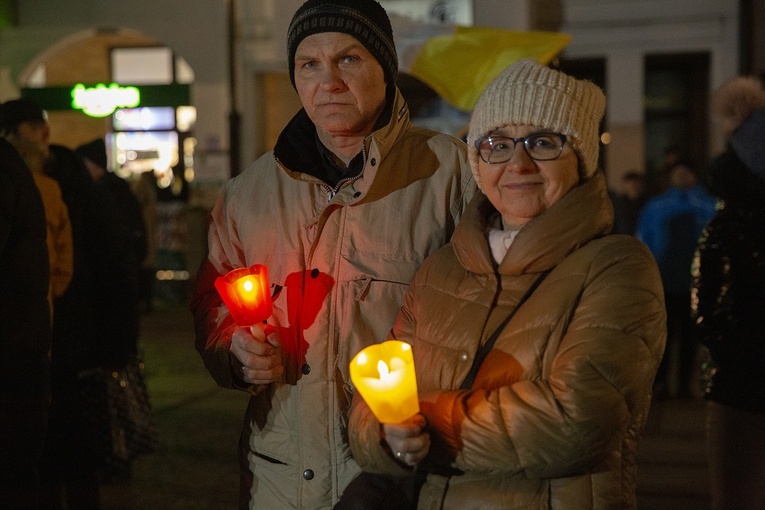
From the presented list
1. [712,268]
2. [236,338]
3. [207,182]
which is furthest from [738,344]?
[207,182]

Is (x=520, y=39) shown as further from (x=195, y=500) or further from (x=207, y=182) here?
(x=207, y=182)

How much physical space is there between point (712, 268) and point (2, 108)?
3.82 meters

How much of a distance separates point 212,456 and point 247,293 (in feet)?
15.6

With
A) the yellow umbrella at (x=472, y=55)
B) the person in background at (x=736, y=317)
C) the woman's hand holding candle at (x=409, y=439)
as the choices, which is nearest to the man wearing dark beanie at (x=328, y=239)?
the woman's hand holding candle at (x=409, y=439)

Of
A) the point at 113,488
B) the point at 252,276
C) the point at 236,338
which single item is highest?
the point at 252,276

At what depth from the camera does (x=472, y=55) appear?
8.47 metres

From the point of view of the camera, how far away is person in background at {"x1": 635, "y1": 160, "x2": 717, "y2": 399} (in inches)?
336

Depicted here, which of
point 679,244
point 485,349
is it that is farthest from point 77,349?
point 679,244

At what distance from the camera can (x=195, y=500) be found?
5.99 metres

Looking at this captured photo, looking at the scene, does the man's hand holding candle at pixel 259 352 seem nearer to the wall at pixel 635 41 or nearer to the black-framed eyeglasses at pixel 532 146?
the black-framed eyeglasses at pixel 532 146

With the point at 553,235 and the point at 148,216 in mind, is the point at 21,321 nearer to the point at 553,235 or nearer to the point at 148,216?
the point at 553,235

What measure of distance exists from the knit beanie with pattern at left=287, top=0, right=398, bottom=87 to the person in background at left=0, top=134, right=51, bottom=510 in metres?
1.49

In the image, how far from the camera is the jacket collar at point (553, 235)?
222 centimetres

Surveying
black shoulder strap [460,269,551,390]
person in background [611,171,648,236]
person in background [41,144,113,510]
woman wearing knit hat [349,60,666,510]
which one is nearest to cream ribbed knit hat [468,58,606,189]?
woman wearing knit hat [349,60,666,510]
